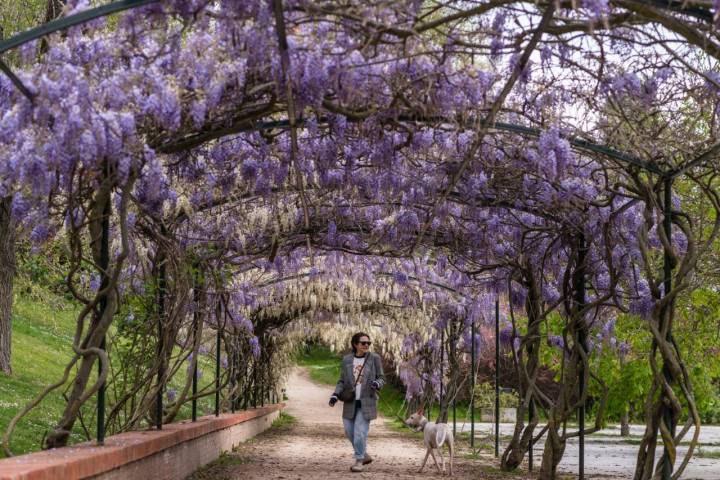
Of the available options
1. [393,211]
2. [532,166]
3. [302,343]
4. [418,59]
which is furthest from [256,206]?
[302,343]

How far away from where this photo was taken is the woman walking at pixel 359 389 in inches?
425

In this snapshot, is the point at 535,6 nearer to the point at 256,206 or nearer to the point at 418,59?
the point at 418,59

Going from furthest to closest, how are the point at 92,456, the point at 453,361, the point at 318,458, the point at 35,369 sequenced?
1. the point at 453,361
2. the point at 35,369
3. the point at 318,458
4. the point at 92,456

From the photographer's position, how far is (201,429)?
34.7ft

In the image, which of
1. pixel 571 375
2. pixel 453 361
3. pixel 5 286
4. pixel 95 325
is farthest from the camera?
pixel 453 361

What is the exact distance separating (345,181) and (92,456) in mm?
4072

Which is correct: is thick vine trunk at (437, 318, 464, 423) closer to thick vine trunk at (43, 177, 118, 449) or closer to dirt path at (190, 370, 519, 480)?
dirt path at (190, 370, 519, 480)

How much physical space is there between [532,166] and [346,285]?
320 inches

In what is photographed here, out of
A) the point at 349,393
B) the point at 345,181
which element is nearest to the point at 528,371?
the point at 349,393

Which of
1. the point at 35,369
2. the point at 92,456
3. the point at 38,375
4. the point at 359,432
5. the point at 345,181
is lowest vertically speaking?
the point at 92,456

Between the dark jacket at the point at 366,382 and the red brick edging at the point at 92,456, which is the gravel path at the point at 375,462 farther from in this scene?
the red brick edging at the point at 92,456

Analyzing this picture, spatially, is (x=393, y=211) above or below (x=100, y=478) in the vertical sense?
above

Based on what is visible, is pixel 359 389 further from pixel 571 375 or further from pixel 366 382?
pixel 571 375

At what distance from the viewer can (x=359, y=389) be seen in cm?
1080
